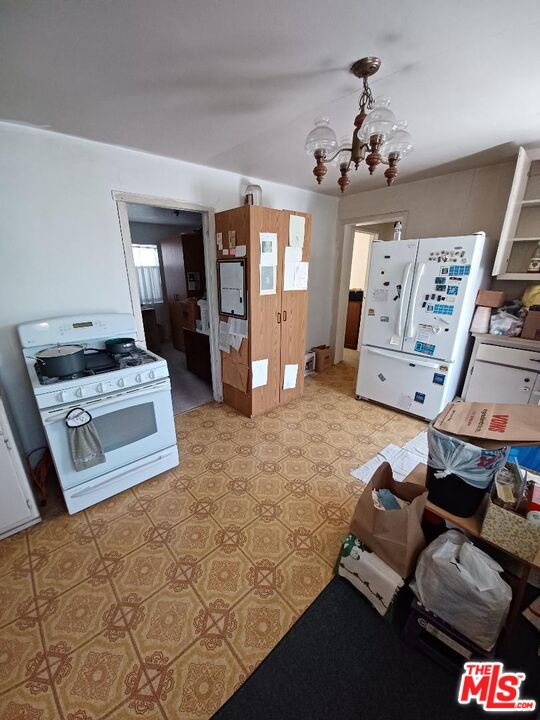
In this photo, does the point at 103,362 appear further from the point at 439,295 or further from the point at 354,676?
the point at 439,295

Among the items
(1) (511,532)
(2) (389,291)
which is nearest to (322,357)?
(2) (389,291)

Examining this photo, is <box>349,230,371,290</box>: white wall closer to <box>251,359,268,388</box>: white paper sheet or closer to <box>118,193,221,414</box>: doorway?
<box>118,193,221,414</box>: doorway

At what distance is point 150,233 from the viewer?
5207mm

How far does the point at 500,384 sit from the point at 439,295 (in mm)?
983

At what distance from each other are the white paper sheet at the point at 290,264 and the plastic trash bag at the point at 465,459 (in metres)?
2.00

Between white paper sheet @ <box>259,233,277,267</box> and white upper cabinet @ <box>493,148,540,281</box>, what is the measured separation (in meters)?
1.94

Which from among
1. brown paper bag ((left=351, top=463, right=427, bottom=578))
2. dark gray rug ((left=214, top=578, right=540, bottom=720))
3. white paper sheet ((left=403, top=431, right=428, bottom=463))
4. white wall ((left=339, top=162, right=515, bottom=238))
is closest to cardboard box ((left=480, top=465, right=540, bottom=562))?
brown paper bag ((left=351, top=463, right=427, bottom=578))

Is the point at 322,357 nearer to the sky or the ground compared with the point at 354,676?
nearer to the sky

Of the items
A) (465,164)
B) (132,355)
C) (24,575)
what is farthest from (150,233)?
(24,575)

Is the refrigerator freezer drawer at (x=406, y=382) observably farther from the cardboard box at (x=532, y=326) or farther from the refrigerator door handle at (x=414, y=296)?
the cardboard box at (x=532, y=326)

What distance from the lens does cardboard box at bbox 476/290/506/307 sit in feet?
8.14

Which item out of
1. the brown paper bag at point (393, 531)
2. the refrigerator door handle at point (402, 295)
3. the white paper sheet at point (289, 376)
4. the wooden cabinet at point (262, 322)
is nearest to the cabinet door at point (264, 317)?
the wooden cabinet at point (262, 322)

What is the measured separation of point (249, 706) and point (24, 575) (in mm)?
1274

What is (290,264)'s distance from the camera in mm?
2727
